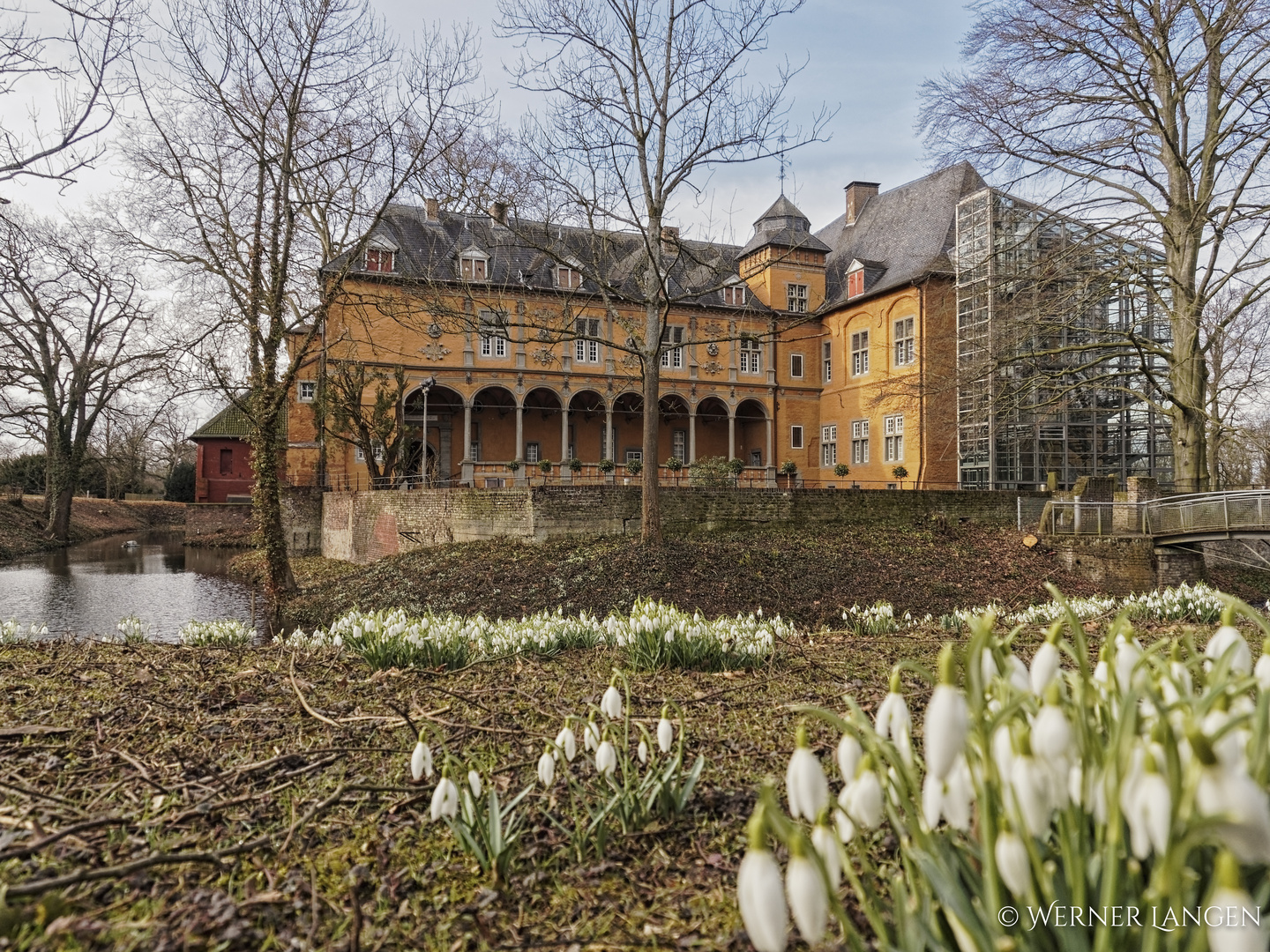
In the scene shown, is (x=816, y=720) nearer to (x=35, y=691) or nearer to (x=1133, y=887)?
(x=1133, y=887)

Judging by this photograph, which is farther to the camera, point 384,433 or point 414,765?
point 384,433

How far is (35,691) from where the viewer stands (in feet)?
13.8

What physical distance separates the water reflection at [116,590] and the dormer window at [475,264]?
45.1ft

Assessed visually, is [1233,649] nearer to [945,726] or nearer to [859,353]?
[945,726]

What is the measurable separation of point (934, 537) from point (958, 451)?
909cm

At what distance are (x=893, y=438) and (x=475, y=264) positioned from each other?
18.1 metres

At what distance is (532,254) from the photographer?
31234 millimetres

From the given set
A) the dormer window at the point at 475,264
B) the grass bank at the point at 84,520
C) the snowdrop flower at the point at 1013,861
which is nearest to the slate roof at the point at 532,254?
the dormer window at the point at 475,264

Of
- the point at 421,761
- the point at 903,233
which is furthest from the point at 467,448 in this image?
the point at 421,761

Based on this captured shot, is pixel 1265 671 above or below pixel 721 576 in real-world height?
above

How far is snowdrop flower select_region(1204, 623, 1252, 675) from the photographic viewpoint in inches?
60.7

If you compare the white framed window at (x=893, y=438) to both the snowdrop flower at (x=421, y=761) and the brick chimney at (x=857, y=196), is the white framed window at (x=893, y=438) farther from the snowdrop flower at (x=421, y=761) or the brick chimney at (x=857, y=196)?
the snowdrop flower at (x=421, y=761)

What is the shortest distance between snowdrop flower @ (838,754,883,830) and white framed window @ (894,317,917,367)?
2977cm

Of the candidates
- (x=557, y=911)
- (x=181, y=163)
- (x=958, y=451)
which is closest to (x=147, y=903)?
(x=557, y=911)
